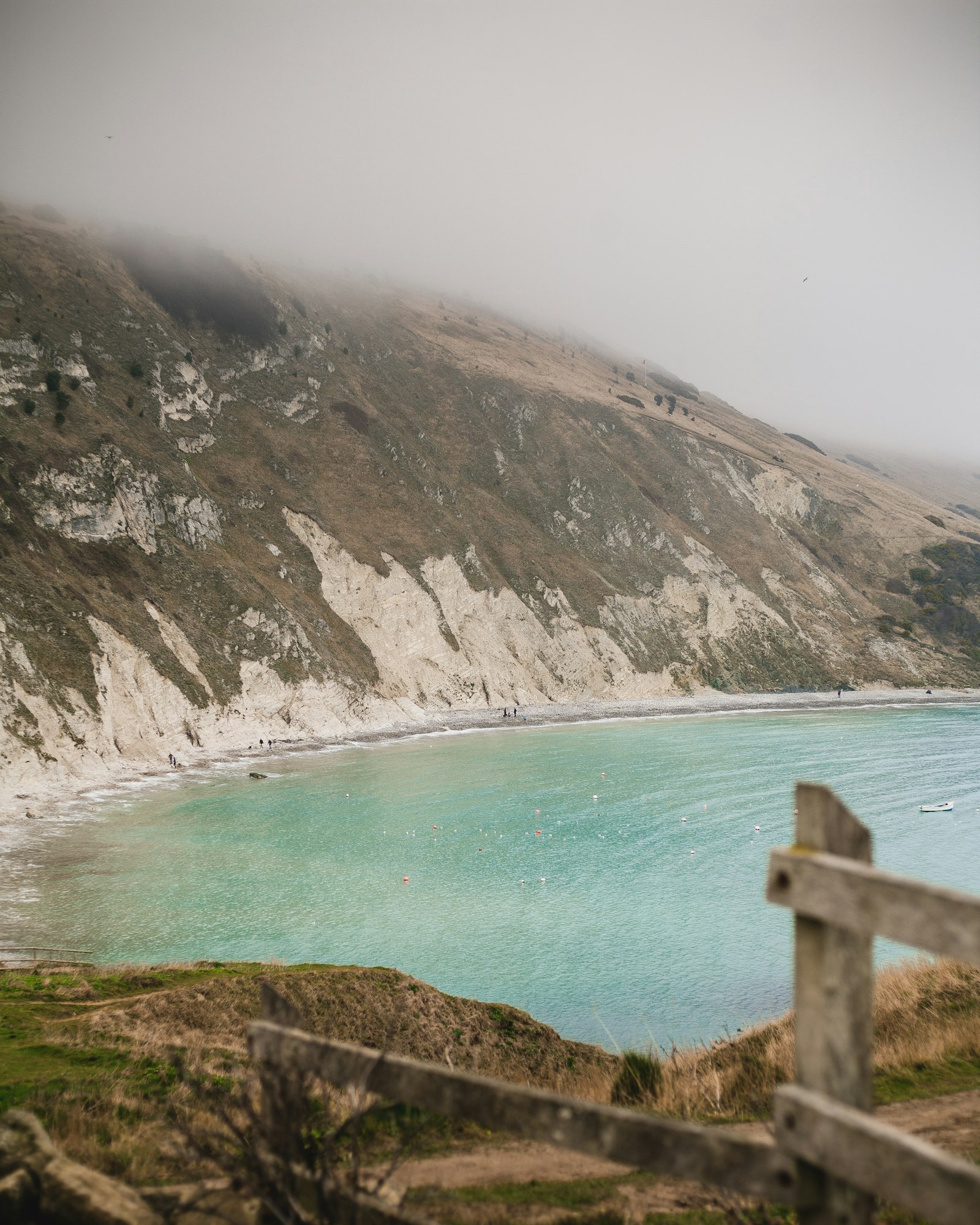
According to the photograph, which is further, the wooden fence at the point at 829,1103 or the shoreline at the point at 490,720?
the shoreline at the point at 490,720

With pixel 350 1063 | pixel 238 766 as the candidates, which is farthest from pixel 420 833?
pixel 350 1063

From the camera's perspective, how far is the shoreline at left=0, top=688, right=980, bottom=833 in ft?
161

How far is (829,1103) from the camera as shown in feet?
11.1

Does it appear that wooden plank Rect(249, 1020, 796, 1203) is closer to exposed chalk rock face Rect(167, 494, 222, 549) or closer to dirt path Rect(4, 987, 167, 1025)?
dirt path Rect(4, 987, 167, 1025)

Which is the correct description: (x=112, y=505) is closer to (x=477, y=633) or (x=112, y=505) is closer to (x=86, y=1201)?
(x=477, y=633)

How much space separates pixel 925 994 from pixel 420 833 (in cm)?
3274

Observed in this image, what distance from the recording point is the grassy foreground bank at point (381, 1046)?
6543 mm

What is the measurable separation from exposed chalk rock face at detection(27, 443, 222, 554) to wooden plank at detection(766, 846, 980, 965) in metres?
72.1

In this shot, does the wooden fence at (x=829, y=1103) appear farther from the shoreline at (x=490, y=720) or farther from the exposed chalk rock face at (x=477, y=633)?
the exposed chalk rock face at (x=477, y=633)

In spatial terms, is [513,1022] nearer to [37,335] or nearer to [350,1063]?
[350,1063]

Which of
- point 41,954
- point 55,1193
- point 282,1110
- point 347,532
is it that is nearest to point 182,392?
point 347,532

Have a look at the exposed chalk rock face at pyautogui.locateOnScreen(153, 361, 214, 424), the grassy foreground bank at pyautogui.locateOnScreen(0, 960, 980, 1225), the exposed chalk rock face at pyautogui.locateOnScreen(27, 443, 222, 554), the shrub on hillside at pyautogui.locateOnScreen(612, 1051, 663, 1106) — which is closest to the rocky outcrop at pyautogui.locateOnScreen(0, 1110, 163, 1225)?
the grassy foreground bank at pyautogui.locateOnScreen(0, 960, 980, 1225)

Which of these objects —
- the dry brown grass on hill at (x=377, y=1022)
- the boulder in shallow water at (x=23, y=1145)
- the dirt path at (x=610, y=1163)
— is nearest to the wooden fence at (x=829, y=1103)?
the boulder in shallow water at (x=23, y=1145)

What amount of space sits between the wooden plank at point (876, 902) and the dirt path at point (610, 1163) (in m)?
3.49
